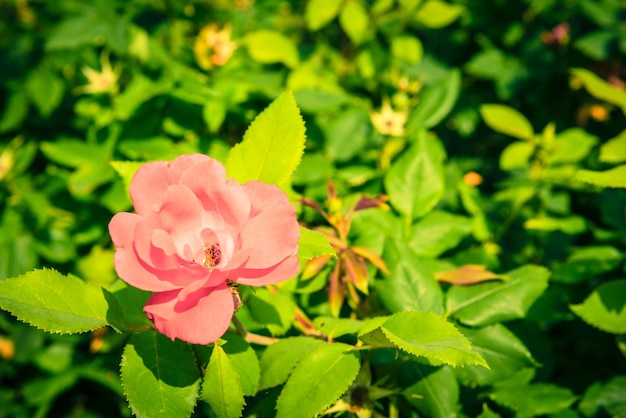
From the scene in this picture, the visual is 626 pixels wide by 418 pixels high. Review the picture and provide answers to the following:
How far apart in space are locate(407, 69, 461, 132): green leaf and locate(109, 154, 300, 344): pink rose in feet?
2.68

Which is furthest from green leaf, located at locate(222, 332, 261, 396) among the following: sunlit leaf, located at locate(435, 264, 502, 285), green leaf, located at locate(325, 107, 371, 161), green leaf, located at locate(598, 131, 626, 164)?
green leaf, located at locate(598, 131, 626, 164)

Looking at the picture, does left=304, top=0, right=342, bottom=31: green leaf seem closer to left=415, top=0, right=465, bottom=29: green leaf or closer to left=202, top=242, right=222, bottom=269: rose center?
left=415, top=0, right=465, bottom=29: green leaf

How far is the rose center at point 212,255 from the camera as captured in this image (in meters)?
0.83

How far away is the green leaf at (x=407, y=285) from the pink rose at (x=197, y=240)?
0.36 meters

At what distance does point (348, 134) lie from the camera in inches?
61.5

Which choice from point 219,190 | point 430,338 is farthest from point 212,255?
point 430,338

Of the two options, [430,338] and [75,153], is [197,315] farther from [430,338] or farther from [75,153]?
[75,153]

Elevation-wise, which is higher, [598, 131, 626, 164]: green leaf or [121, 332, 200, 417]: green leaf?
[598, 131, 626, 164]: green leaf

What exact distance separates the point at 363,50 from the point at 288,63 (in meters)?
0.32

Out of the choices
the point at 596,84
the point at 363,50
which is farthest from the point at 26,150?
the point at 596,84

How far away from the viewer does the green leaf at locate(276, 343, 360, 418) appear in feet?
2.58

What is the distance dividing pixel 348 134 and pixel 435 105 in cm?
28

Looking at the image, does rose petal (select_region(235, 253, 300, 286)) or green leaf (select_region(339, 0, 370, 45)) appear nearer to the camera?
rose petal (select_region(235, 253, 300, 286))

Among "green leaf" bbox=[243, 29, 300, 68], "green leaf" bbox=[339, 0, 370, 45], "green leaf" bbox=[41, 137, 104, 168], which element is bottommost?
"green leaf" bbox=[41, 137, 104, 168]
